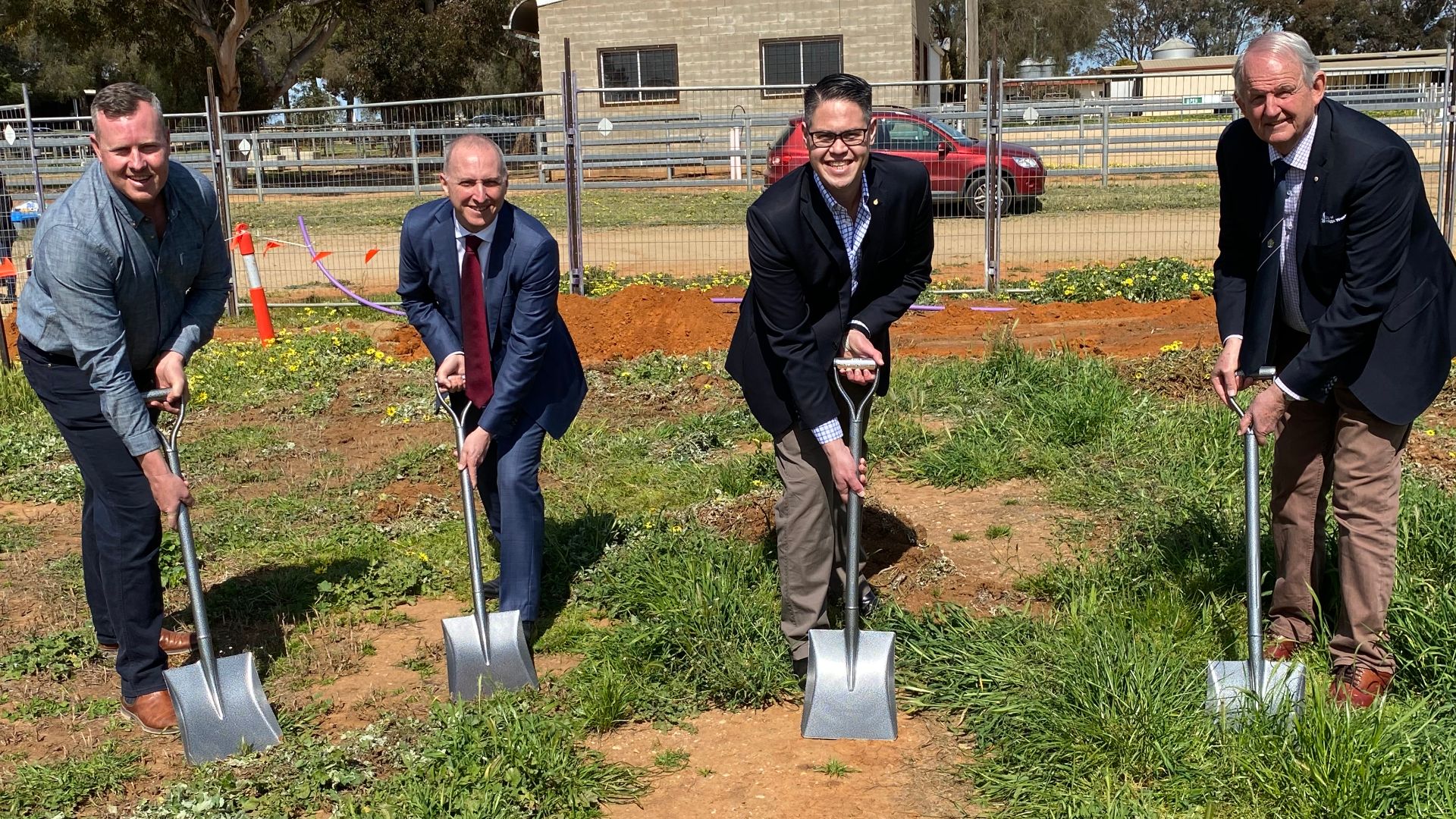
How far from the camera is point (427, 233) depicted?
14.8 feet

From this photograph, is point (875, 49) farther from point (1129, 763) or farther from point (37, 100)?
point (37, 100)

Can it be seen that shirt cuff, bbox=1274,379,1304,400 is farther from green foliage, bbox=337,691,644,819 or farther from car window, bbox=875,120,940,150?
car window, bbox=875,120,940,150

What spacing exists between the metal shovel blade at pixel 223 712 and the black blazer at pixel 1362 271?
3243 millimetres

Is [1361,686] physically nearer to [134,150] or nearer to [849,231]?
[849,231]

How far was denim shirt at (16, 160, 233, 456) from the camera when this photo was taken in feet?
12.5

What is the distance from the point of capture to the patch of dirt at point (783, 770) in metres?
3.61

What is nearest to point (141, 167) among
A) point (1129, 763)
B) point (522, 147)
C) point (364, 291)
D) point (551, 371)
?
point (551, 371)

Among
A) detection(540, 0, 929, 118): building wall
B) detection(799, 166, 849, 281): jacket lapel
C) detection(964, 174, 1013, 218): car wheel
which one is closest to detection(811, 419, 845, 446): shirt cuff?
detection(799, 166, 849, 281): jacket lapel

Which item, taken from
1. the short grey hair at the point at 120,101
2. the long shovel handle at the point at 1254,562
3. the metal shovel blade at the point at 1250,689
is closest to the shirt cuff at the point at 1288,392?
the long shovel handle at the point at 1254,562

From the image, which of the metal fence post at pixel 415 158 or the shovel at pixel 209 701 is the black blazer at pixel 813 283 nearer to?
the shovel at pixel 209 701

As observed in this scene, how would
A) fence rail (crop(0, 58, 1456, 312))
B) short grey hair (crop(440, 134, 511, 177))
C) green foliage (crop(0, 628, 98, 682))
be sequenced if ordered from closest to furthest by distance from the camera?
1. short grey hair (crop(440, 134, 511, 177))
2. green foliage (crop(0, 628, 98, 682))
3. fence rail (crop(0, 58, 1456, 312))

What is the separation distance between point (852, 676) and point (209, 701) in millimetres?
2017

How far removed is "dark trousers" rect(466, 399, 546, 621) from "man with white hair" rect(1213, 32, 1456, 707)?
2342mm

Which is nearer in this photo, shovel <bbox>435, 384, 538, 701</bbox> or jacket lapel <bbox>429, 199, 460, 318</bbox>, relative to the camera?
shovel <bbox>435, 384, 538, 701</bbox>
